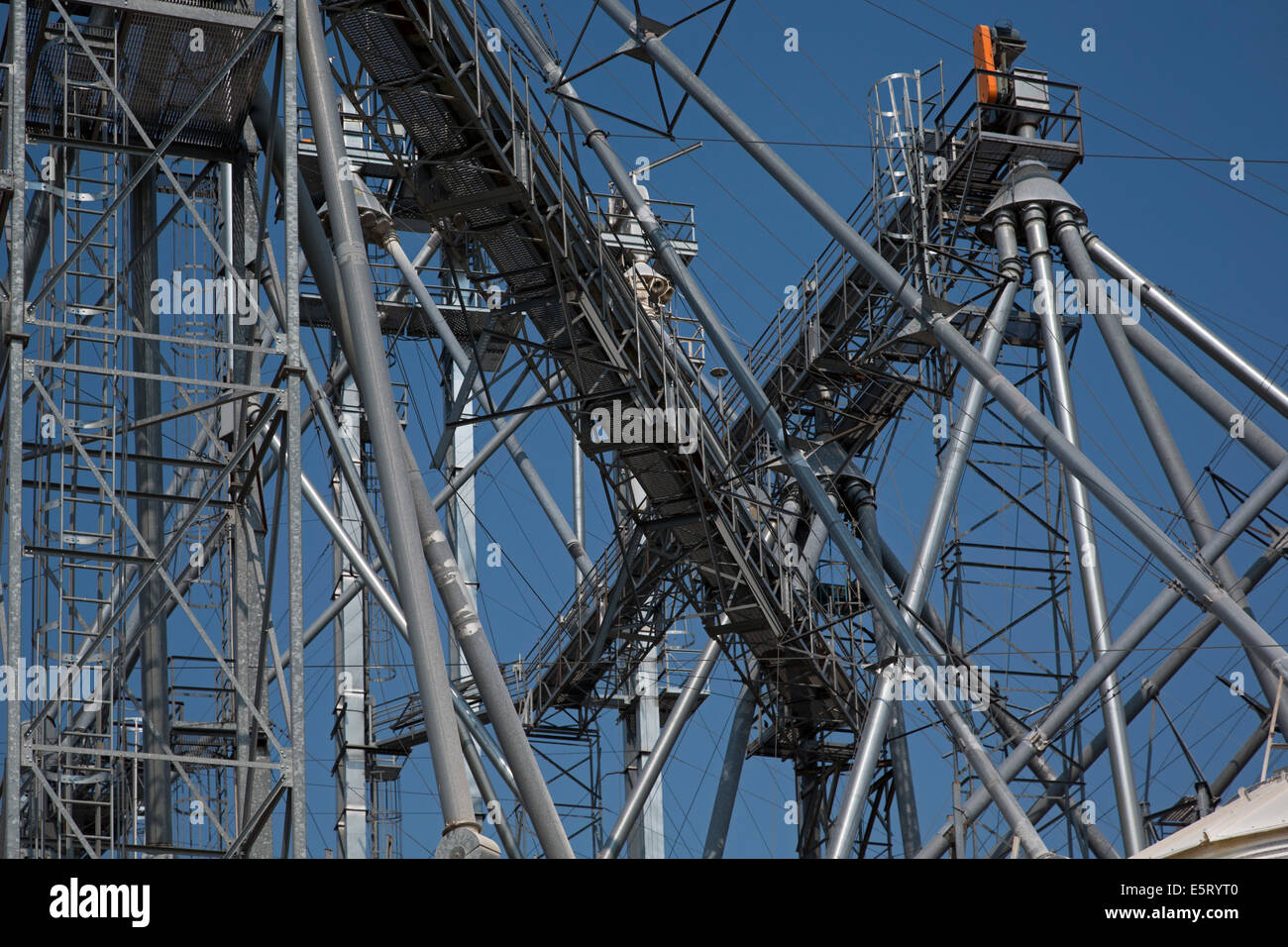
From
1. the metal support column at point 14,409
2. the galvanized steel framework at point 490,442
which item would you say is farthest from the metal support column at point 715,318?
the metal support column at point 14,409

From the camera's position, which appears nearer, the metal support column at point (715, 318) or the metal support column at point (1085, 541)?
the metal support column at point (1085, 541)

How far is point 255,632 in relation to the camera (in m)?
18.7

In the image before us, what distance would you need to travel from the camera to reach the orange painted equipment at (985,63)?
2731 cm

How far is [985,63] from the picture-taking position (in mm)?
27672

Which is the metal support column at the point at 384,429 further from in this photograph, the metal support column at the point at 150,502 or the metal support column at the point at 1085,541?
the metal support column at the point at 1085,541

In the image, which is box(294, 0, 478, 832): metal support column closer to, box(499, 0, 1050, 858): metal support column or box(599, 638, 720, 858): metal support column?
box(499, 0, 1050, 858): metal support column

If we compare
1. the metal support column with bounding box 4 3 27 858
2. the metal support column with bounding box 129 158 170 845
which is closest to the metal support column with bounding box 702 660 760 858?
the metal support column with bounding box 129 158 170 845

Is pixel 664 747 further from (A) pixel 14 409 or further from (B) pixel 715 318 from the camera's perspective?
(A) pixel 14 409

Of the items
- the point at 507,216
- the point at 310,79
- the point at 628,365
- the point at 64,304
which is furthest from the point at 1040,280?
the point at 64,304

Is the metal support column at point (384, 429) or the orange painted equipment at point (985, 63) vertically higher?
the orange painted equipment at point (985, 63)

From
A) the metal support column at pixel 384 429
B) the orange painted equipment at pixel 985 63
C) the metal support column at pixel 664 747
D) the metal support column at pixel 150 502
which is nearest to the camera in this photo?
the metal support column at pixel 384 429

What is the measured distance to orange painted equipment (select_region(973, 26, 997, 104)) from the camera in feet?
89.6
